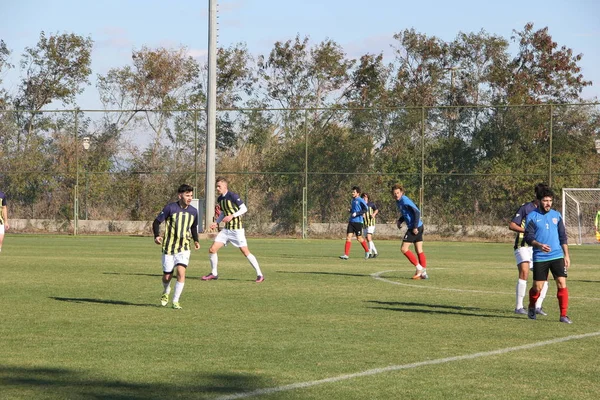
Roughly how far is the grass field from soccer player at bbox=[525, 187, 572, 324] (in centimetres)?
56

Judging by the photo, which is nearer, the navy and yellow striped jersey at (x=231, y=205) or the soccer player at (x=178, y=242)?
the soccer player at (x=178, y=242)

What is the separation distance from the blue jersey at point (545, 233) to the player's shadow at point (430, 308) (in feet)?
4.28

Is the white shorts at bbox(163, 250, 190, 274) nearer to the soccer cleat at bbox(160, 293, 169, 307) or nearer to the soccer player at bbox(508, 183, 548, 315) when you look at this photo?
the soccer cleat at bbox(160, 293, 169, 307)

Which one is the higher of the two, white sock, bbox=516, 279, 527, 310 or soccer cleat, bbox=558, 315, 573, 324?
white sock, bbox=516, 279, 527, 310

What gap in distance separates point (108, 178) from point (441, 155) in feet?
50.9

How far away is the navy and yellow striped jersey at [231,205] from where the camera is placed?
65.8 feet

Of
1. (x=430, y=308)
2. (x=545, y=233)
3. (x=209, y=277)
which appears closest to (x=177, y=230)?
(x=430, y=308)

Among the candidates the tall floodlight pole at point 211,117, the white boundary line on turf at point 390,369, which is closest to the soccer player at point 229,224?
the white boundary line on turf at point 390,369

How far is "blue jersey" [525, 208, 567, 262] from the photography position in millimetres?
13430

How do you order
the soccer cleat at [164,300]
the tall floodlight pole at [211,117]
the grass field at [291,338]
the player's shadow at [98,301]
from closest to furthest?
the grass field at [291,338] → the soccer cleat at [164,300] → the player's shadow at [98,301] → the tall floodlight pole at [211,117]

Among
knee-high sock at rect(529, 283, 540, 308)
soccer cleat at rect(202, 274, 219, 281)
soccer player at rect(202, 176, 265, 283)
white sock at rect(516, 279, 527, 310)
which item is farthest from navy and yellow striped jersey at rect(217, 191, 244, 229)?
knee-high sock at rect(529, 283, 540, 308)

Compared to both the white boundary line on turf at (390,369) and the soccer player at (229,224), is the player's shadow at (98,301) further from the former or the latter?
the white boundary line on turf at (390,369)

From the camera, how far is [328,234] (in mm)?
44062

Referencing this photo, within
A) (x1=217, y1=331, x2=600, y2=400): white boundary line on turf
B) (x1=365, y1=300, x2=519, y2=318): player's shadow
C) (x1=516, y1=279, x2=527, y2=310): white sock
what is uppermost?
(x1=516, y1=279, x2=527, y2=310): white sock
